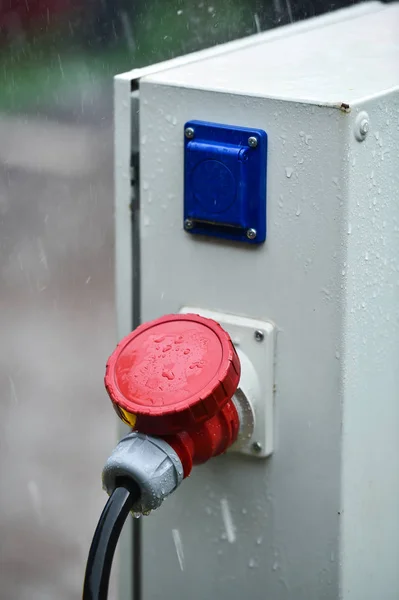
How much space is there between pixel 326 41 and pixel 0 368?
2.79 metres

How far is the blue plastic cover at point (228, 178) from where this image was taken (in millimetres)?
1084

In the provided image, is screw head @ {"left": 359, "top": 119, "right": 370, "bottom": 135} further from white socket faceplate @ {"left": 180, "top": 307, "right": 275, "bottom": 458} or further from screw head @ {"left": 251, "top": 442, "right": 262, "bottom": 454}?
screw head @ {"left": 251, "top": 442, "right": 262, "bottom": 454}

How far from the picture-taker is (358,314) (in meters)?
1.12

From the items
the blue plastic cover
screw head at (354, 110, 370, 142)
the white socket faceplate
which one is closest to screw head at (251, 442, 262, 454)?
the white socket faceplate

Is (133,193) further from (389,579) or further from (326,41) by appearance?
(389,579)

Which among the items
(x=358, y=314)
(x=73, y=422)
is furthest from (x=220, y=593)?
(x=73, y=422)

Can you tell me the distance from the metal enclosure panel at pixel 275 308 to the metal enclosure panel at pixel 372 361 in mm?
16

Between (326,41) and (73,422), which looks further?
(73,422)

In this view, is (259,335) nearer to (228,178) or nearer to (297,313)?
(297,313)


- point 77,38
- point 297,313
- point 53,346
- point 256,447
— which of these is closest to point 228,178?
point 297,313

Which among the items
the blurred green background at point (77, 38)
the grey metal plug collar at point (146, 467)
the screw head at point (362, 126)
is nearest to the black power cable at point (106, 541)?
the grey metal plug collar at point (146, 467)

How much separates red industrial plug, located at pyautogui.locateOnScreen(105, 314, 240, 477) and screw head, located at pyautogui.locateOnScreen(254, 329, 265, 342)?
6cm

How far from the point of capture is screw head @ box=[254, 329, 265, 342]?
113 cm

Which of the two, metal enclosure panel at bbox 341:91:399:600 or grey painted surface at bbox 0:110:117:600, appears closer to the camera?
metal enclosure panel at bbox 341:91:399:600
